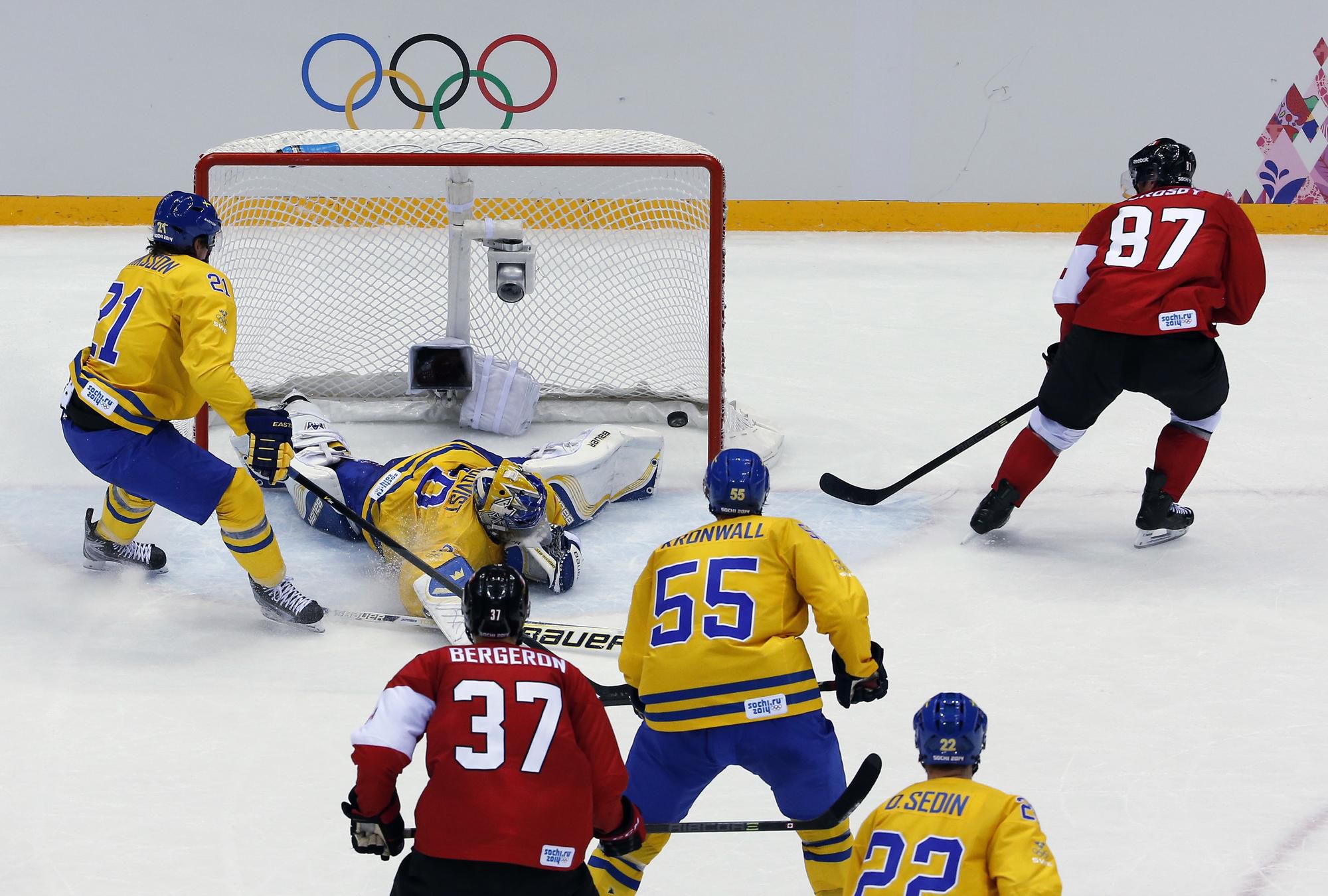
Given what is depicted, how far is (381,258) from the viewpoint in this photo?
5.51 metres

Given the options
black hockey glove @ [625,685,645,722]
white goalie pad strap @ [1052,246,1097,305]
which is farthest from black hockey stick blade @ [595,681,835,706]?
white goalie pad strap @ [1052,246,1097,305]

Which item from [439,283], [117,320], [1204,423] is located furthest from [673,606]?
[439,283]

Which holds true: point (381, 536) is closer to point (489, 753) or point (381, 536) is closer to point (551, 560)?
point (551, 560)

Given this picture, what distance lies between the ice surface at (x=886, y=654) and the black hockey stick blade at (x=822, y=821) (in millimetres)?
319

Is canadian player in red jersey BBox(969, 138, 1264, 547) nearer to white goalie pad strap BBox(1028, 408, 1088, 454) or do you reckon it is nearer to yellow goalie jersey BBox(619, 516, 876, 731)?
white goalie pad strap BBox(1028, 408, 1088, 454)

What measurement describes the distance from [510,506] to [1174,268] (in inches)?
73.4

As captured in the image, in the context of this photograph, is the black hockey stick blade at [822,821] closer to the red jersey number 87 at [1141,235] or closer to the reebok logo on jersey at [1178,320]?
the reebok logo on jersey at [1178,320]

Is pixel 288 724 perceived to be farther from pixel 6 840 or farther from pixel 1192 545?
pixel 1192 545

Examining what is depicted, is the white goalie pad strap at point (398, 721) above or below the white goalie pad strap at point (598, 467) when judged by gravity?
above

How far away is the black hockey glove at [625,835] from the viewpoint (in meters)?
2.12

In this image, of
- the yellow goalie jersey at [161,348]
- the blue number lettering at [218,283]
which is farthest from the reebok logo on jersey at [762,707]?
the blue number lettering at [218,283]

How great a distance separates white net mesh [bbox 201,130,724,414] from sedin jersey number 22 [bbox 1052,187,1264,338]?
1354 millimetres

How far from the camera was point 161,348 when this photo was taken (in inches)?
143

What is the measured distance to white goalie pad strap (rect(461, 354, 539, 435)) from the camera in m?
5.34
